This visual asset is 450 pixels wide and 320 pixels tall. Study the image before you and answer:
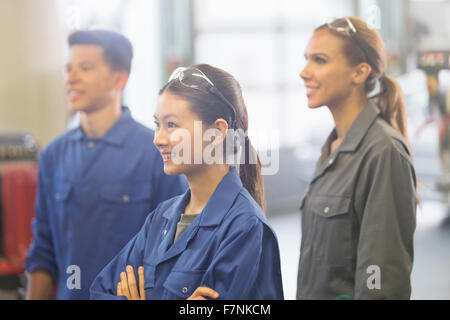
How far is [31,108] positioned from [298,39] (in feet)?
3.67

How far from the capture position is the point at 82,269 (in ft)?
4.46

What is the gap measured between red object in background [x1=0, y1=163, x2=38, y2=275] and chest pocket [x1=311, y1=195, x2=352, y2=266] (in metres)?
1.49

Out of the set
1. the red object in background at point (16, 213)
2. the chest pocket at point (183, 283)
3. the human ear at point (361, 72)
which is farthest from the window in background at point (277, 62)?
the red object in background at point (16, 213)

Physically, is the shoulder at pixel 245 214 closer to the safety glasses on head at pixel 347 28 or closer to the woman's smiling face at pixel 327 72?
the woman's smiling face at pixel 327 72

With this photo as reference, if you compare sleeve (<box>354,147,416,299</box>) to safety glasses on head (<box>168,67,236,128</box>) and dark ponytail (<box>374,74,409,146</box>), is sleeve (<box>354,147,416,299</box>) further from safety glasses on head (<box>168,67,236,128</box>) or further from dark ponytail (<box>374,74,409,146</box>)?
safety glasses on head (<box>168,67,236,128</box>)

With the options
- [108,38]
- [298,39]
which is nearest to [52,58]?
[108,38]

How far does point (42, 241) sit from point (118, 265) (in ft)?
1.17

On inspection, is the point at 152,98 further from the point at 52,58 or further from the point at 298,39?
the point at 52,58

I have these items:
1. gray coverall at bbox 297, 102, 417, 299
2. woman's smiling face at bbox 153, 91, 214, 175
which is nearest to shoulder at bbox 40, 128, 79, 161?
woman's smiling face at bbox 153, 91, 214, 175

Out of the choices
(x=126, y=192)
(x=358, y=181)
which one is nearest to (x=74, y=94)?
(x=126, y=192)

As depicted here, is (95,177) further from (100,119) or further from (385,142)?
(385,142)

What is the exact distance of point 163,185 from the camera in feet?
4.14

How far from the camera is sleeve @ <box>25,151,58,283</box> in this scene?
1.48m

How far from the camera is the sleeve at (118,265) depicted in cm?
121
